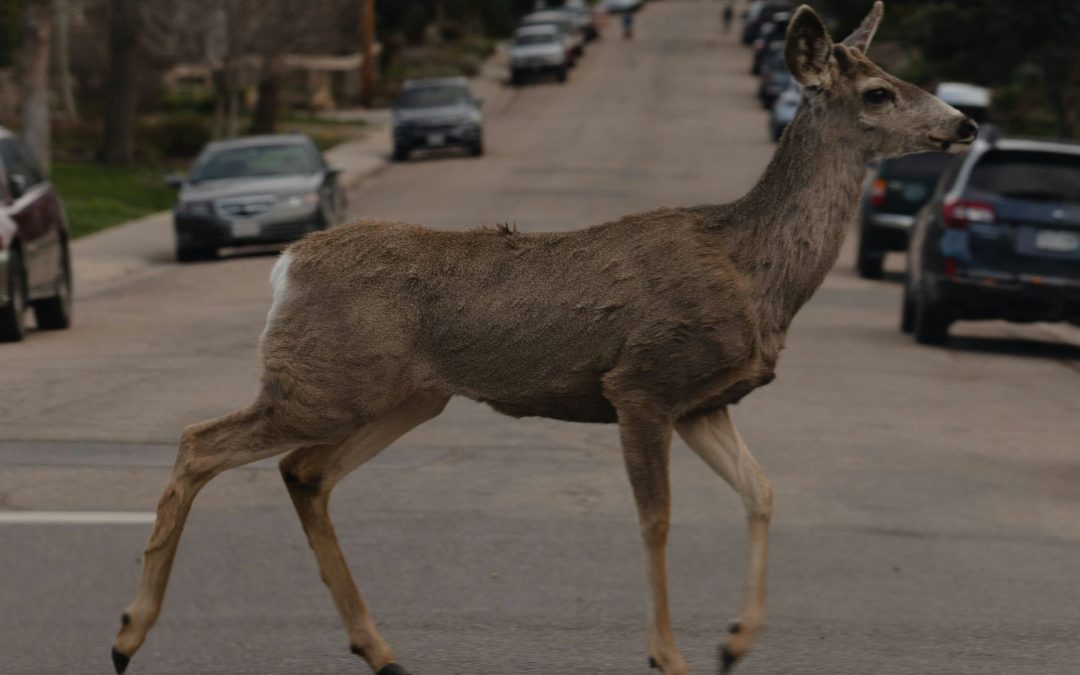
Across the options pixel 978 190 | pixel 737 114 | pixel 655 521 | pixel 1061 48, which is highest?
pixel 655 521

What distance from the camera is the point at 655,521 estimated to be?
6426 millimetres

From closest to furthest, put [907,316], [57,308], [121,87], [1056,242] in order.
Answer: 1. [1056,242]
2. [57,308]
3. [907,316]
4. [121,87]

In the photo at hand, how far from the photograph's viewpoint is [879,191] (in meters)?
25.3

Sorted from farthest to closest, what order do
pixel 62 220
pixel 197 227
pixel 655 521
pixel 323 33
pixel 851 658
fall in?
pixel 323 33 → pixel 197 227 → pixel 62 220 → pixel 851 658 → pixel 655 521

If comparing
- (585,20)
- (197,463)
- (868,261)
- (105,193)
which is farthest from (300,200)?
(585,20)

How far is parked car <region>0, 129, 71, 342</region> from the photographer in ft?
55.8

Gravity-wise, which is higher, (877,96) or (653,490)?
(877,96)

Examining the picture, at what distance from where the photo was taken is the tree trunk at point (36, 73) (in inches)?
1226

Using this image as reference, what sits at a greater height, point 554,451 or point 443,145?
point 554,451

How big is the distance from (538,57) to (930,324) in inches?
2167

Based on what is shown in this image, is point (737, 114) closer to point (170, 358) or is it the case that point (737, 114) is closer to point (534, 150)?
point (534, 150)

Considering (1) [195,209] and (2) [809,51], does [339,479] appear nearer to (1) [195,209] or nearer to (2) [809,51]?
(2) [809,51]

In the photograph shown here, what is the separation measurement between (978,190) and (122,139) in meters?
26.2

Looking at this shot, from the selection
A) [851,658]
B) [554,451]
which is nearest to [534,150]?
[554,451]
